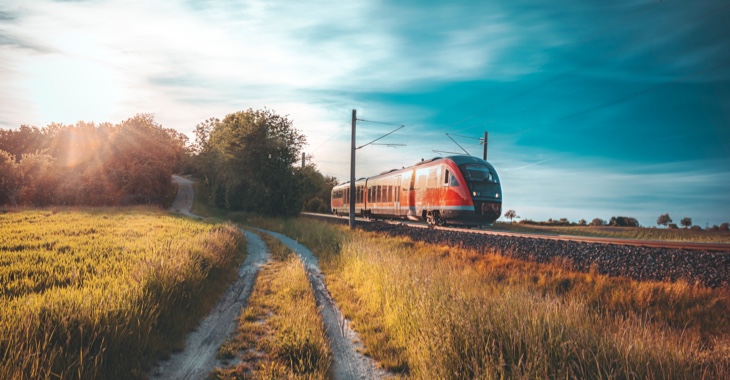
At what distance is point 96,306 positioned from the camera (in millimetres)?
5945

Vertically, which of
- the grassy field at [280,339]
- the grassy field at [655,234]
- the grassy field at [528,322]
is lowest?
the grassy field at [280,339]

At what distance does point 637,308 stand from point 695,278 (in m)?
2.09

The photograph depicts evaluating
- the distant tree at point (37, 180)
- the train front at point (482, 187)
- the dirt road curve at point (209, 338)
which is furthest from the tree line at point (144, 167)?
the dirt road curve at point (209, 338)

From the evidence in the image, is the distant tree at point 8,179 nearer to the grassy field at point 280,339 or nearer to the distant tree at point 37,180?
the distant tree at point 37,180

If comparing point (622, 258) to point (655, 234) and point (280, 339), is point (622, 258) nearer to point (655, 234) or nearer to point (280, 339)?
point (280, 339)

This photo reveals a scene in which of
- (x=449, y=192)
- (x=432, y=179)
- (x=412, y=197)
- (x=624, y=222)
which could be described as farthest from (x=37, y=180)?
(x=624, y=222)

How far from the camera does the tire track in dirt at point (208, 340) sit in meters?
5.98

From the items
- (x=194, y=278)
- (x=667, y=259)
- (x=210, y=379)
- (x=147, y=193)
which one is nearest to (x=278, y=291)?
(x=194, y=278)

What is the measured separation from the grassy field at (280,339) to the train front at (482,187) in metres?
11.0

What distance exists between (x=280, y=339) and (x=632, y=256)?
31.0 ft

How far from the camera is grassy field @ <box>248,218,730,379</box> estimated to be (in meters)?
4.54

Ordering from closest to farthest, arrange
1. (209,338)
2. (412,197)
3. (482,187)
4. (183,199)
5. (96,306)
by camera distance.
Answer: (96,306) < (209,338) < (482,187) < (412,197) < (183,199)

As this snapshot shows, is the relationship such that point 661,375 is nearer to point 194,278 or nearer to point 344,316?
point 344,316

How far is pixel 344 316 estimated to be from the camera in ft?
29.0
